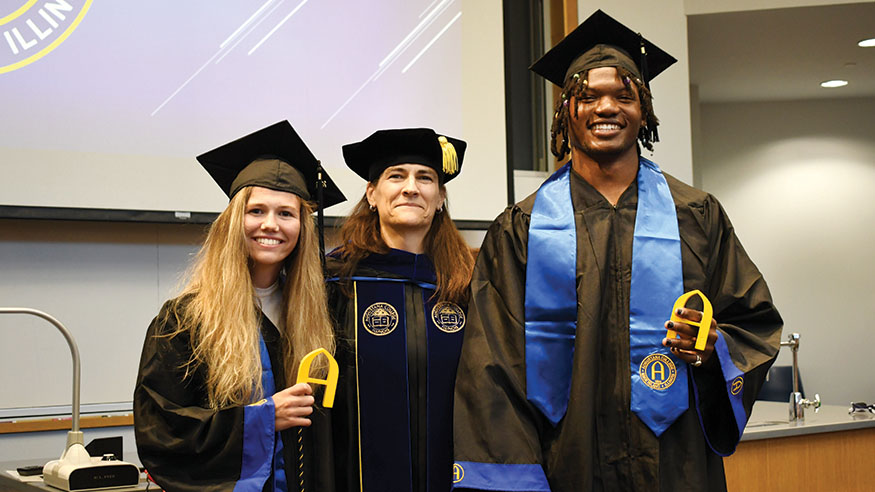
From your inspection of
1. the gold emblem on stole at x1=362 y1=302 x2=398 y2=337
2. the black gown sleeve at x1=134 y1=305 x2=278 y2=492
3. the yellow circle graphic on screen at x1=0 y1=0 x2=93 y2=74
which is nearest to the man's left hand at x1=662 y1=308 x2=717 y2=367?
the gold emblem on stole at x1=362 y1=302 x2=398 y2=337

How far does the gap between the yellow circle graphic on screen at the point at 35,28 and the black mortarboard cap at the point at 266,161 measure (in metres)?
1.68

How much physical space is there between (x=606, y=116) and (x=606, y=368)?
0.68 metres

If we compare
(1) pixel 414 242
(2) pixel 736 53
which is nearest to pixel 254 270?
(1) pixel 414 242

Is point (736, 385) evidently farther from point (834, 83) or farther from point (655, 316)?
point (834, 83)

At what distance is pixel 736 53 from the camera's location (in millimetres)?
6863

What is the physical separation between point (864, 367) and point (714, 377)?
22.7ft

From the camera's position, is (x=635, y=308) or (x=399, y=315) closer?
(x=635, y=308)

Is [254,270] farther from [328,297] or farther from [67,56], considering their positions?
[67,56]

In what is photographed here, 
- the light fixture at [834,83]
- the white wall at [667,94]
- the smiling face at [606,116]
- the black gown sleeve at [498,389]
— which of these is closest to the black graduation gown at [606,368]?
the black gown sleeve at [498,389]

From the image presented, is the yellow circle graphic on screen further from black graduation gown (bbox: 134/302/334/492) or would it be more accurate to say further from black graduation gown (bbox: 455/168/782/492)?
black graduation gown (bbox: 455/168/782/492)

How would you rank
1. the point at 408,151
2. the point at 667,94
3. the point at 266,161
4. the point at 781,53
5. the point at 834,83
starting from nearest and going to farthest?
the point at 266,161 < the point at 408,151 < the point at 667,94 < the point at 781,53 < the point at 834,83

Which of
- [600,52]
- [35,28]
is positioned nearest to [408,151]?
[600,52]

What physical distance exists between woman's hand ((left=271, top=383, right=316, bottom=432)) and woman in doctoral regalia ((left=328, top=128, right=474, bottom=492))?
34 centimetres

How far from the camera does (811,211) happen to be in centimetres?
847
